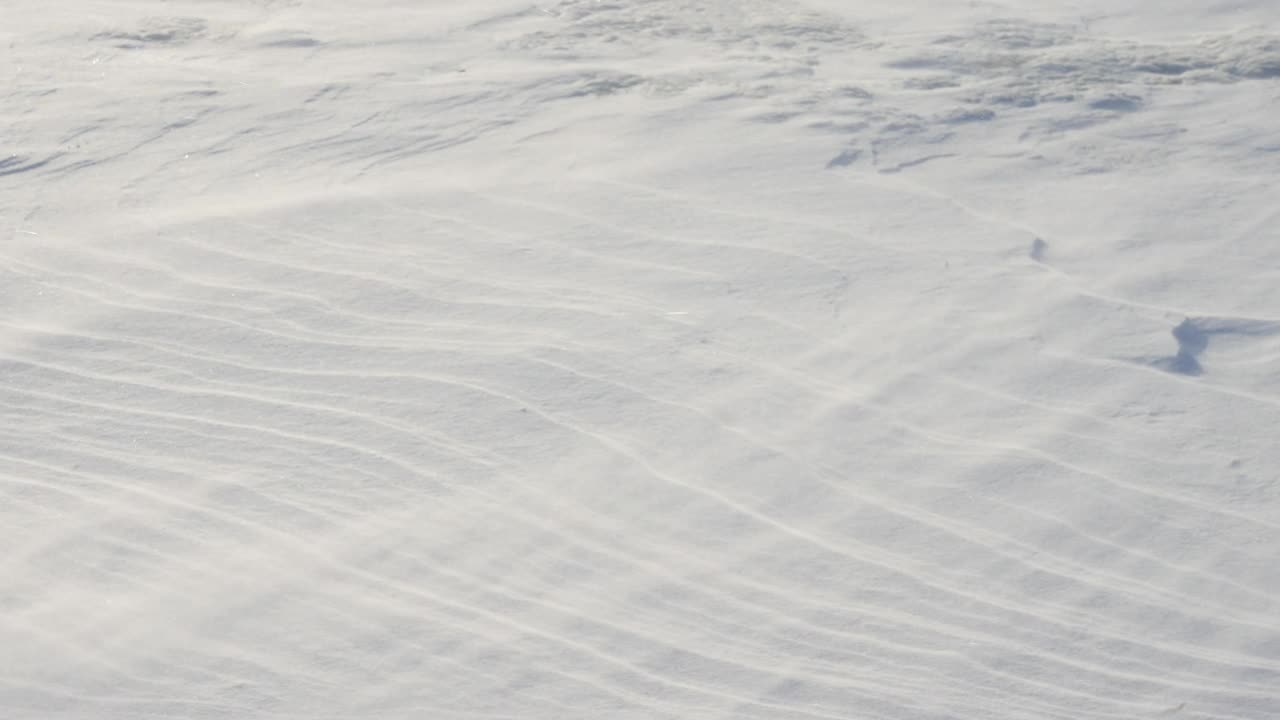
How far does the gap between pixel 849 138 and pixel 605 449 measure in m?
1.72

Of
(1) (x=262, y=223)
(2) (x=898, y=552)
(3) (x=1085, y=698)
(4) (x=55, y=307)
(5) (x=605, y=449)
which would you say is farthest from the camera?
(1) (x=262, y=223)

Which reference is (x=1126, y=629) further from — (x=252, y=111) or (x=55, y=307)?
(x=252, y=111)

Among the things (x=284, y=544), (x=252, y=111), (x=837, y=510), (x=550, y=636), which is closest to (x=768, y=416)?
(x=837, y=510)

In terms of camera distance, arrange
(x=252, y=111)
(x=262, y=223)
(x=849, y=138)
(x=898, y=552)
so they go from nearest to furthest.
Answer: (x=898, y=552)
(x=262, y=223)
(x=849, y=138)
(x=252, y=111)

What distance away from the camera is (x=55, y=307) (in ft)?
12.3

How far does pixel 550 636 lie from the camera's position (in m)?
2.66

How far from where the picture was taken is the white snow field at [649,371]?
2635 mm

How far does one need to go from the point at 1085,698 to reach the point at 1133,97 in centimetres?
273

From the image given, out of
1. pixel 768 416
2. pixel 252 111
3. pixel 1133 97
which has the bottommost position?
pixel 768 416

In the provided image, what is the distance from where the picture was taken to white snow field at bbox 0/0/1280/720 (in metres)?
2.63

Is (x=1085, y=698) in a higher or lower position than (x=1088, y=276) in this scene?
lower

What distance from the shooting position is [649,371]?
3.40 m

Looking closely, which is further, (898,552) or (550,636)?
(898,552)

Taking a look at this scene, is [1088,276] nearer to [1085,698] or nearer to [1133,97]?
[1133,97]
